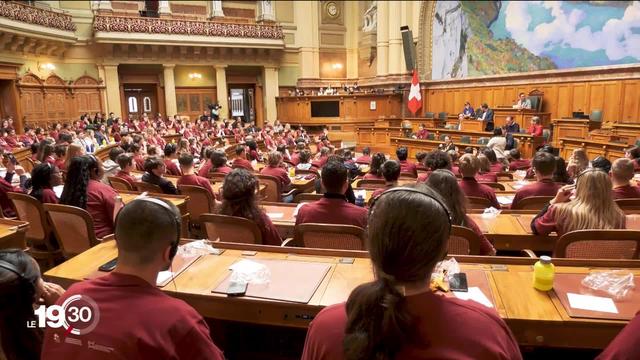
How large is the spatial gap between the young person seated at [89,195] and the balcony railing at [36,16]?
12799 millimetres

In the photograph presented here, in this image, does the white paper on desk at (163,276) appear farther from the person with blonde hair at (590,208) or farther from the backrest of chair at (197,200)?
the person with blonde hair at (590,208)

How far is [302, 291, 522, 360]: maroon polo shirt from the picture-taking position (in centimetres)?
109

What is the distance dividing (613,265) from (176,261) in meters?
2.62

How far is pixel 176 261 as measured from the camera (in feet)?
9.27

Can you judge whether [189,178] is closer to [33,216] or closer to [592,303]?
[33,216]

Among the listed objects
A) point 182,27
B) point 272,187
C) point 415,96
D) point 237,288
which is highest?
point 182,27

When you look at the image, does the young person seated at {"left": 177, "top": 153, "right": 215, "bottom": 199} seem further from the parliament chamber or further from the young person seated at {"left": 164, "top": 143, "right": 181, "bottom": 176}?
the young person seated at {"left": 164, "top": 143, "right": 181, "bottom": 176}

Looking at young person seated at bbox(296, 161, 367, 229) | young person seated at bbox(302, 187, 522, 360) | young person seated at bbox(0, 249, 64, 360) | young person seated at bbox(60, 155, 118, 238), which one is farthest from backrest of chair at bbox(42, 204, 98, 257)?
young person seated at bbox(302, 187, 522, 360)

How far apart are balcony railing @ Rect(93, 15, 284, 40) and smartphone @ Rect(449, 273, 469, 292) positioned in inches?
763

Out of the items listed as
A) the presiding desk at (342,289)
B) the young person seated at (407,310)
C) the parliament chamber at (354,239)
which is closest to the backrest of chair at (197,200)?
the parliament chamber at (354,239)

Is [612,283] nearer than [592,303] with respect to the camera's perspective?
No

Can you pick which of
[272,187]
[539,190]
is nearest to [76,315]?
[539,190]

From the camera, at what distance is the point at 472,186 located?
14.7 ft

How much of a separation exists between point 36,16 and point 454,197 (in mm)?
17164
